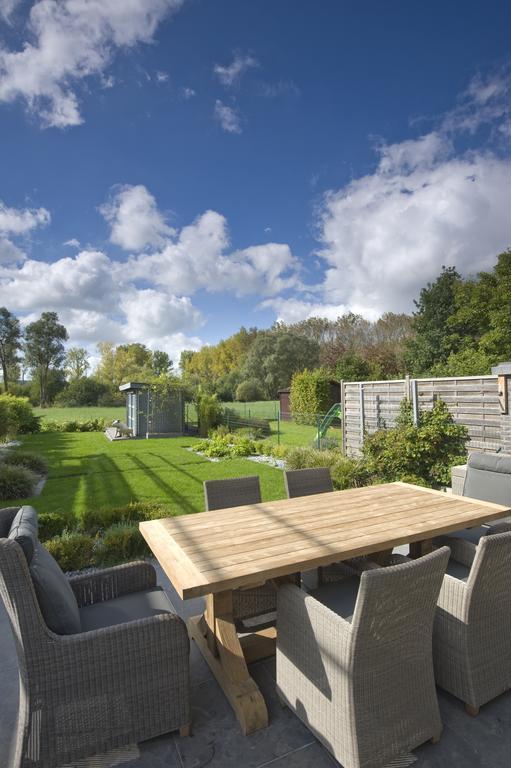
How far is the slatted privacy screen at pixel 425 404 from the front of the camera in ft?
19.2

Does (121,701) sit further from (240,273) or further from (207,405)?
(240,273)

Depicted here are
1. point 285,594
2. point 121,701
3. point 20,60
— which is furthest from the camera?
point 20,60

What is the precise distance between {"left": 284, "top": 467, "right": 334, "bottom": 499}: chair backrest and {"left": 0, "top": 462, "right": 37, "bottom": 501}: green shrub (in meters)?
4.64

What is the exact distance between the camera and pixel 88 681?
62.1 inches

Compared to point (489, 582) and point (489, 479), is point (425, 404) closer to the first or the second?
point (489, 479)

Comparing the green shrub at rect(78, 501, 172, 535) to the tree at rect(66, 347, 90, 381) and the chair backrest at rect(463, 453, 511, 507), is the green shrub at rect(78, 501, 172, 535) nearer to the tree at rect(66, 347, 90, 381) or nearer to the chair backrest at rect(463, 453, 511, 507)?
the chair backrest at rect(463, 453, 511, 507)

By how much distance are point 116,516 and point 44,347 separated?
37085 mm

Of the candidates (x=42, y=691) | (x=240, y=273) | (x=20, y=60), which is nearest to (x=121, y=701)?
(x=42, y=691)

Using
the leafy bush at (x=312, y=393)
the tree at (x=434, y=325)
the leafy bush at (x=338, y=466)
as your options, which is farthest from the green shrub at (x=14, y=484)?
the tree at (x=434, y=325)

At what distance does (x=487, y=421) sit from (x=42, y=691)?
6.13m

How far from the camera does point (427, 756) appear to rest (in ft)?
5.25

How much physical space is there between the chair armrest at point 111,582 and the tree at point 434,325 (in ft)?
71.4

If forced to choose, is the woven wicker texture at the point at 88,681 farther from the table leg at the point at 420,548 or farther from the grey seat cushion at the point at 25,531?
the table leg at the point at 420,548

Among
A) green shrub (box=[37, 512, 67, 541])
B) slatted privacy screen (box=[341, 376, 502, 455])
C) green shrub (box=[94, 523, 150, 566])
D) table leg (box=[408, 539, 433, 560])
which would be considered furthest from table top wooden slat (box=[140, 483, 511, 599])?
slatted privacy screen (box=[341, 376, 502, 455])
